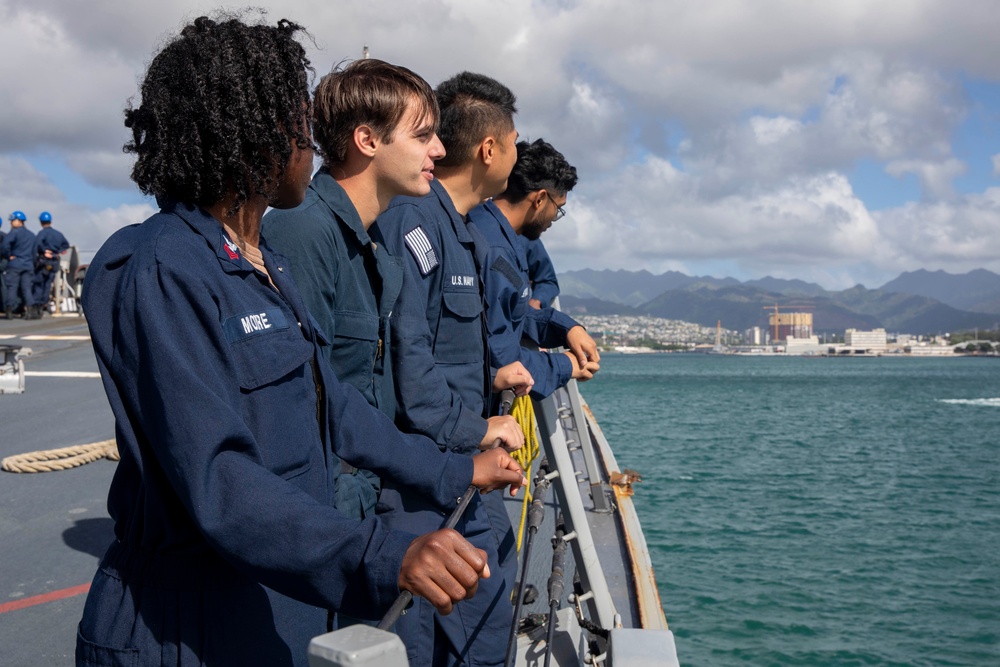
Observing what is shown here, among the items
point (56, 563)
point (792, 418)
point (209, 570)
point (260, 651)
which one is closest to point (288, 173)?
point (209, 570)

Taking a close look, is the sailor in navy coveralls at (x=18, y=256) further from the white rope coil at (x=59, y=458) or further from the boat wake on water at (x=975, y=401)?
the boat wake on water at (x=975, y=401)

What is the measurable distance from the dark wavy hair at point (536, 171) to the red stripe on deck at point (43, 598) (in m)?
2.47

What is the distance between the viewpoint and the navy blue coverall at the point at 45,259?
17922 mm

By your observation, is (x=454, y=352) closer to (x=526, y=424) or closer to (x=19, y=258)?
(x=526, y=424)

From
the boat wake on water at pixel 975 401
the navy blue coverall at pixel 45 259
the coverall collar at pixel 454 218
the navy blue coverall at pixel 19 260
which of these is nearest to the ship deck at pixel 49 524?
the coverall collar at pixel 454 218

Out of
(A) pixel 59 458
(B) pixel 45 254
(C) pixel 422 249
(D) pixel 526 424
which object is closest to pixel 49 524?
(A) pixel 59 458

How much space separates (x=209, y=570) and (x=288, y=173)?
64cm

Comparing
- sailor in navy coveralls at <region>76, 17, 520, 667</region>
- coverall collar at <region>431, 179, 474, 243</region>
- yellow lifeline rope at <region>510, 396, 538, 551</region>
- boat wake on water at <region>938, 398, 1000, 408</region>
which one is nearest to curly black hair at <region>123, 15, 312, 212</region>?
sailor in navy coveralls at <region>76, 17, 520, 667</region>

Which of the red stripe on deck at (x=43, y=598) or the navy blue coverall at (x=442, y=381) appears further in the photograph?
the red stripe on deck at (x=43, y=598)

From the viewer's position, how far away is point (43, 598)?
3.66 m

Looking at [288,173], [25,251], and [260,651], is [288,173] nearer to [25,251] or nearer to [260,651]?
[260,651]

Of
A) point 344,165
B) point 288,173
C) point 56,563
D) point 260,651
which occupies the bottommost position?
point 56,563

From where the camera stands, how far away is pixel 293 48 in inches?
57.6

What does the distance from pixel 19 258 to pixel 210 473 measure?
18.6 meters
